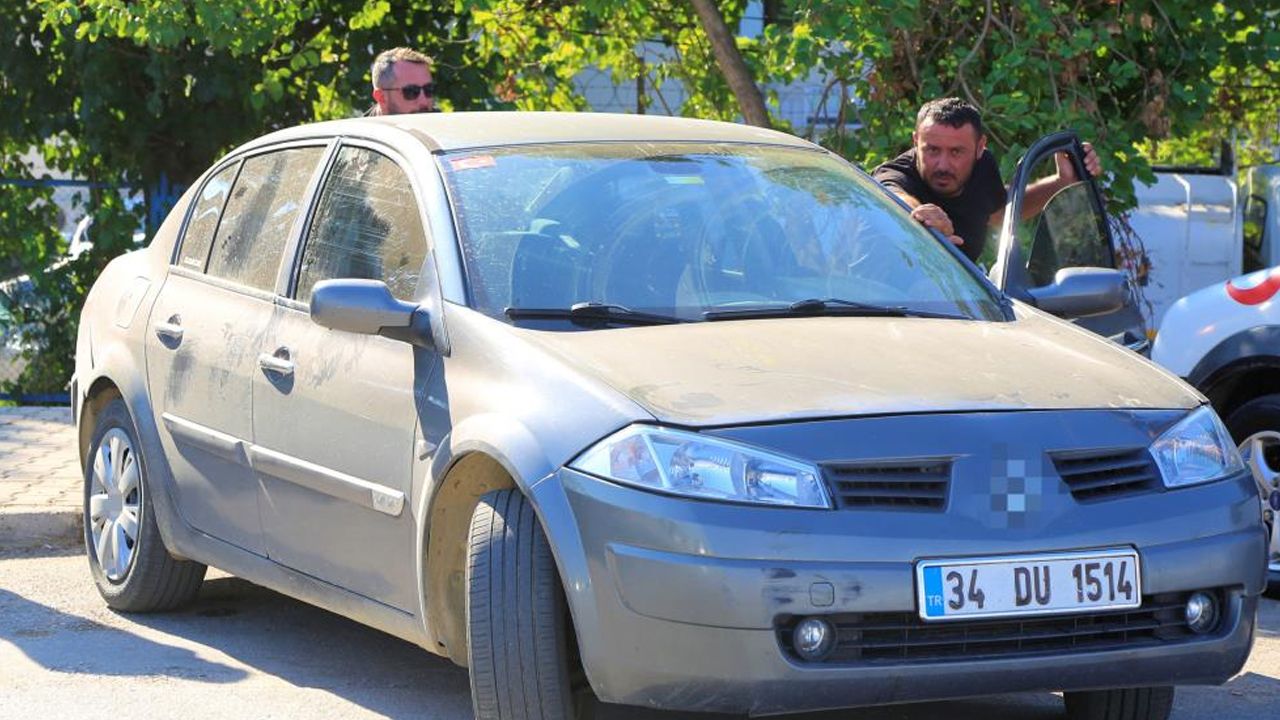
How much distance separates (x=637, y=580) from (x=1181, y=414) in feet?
4.26

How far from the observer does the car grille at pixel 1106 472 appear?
418 cm

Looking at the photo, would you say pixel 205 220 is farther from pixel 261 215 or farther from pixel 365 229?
pixel 365 229

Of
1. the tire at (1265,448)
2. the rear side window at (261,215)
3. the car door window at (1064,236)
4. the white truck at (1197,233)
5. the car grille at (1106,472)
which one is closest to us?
the car grille at (1106,472)

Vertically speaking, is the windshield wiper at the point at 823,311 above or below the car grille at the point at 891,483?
above

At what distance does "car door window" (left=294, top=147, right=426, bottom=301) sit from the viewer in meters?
5.14

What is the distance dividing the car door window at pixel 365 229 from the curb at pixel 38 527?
283cm

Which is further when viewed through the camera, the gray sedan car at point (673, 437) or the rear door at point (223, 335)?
the rear door at point (223, 335)

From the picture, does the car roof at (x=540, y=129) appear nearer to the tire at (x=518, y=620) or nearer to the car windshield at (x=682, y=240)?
the car windshield at (x=682, y=240)

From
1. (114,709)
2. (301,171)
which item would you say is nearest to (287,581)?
(114,709)

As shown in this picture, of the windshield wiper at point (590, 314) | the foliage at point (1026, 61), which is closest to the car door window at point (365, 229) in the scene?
the windshield wiper at point (590, 314)

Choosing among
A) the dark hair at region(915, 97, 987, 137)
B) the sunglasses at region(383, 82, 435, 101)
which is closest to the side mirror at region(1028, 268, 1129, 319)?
the dark hair at region(915, 97, 987, 137)

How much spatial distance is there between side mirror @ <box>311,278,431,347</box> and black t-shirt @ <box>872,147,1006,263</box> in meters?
2.67

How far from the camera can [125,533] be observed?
256 inches

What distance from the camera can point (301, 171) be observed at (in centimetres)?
589
